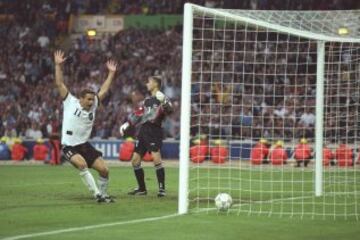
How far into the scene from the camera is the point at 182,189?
12.8 m

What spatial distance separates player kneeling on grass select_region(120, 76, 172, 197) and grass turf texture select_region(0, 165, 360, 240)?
0.41m

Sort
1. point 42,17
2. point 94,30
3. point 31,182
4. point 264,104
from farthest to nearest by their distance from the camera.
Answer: point 42,17, point 94,30, point 264,104, point 31,182

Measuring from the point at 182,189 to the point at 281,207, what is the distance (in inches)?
78.6

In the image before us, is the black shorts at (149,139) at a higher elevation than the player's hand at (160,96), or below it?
below

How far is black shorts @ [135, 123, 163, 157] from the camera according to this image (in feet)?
52.0

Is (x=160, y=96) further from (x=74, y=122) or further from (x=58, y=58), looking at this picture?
(x=58, y=58)

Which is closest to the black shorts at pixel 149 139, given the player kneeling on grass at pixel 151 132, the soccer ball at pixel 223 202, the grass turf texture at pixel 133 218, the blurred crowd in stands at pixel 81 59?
the player kneeling on grass at pixel 151 132

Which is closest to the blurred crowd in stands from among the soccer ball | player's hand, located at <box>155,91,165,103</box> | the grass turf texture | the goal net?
the goal net

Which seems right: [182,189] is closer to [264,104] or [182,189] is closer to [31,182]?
[31,182]

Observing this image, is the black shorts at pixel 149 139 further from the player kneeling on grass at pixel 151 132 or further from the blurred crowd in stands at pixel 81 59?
the blurred crowd in stands at pixel 81 59

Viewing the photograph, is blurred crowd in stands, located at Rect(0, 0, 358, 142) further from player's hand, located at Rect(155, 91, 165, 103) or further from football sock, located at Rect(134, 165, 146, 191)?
player's hand, located at Rect(155, 91, 165, 103)

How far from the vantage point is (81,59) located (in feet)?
123

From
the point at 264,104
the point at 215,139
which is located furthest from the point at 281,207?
the point at 215,139

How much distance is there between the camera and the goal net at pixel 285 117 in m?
13.5
